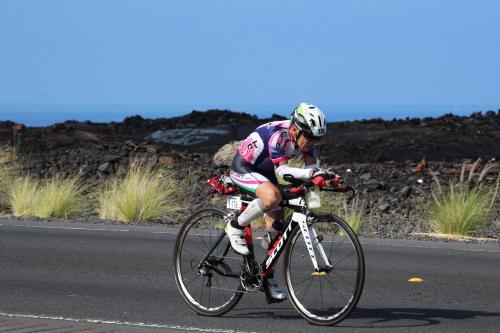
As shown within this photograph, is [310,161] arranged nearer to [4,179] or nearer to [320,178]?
[320,178]

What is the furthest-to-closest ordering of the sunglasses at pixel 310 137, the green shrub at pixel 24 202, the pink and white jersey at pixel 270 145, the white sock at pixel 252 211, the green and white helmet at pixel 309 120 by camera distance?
the green shrub at pixel 24 202 < the white sock at pixel 252 211 < the pink and white jersey at pixel 270 145 < the sunglasses at pixel 310 137 < the green and white helmet at pixel 309 120

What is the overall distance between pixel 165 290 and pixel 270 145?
8.34ft

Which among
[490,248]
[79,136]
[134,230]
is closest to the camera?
[490,248]

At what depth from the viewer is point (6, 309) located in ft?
29.1

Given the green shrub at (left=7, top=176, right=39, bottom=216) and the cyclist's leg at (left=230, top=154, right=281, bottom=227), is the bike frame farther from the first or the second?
the green shrub at (left=7, top=176, right=39, bottom=216)

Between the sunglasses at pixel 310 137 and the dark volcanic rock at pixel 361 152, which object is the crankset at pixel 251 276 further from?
the dark volcanic rock at pixel 361 152

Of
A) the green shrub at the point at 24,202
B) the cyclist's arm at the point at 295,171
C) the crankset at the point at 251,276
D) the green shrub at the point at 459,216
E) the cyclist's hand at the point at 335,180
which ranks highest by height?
the cyclist's arm at the point at 295,171

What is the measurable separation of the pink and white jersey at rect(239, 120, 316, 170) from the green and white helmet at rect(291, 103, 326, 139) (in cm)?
17

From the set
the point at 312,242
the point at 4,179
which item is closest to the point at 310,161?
the point at 312,242

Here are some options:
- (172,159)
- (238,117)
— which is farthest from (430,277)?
(238,117)

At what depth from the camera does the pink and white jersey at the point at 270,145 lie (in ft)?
25.7

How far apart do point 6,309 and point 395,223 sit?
985 centimetres

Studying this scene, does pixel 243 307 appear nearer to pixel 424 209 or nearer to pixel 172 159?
pixel 424 209

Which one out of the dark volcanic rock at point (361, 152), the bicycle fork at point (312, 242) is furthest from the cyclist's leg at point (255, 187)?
the dark volcanic rock at point (361, 152)
